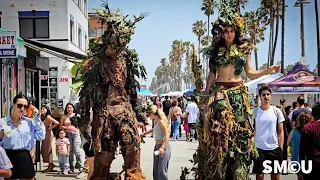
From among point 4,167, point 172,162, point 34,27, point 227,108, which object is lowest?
point 172,162

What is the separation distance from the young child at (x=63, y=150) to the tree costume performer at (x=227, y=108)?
5.10 metres

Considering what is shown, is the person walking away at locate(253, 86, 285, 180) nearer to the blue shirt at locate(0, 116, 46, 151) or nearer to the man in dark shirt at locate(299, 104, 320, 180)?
the man in dark shirt at locate(299, 104, 320, 180)

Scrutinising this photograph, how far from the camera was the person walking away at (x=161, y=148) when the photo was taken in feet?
25.6

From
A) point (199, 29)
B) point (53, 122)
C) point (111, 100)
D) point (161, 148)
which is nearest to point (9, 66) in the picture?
point (53, 122)

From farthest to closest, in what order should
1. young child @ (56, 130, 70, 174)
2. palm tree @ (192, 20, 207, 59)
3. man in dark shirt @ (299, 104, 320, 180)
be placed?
palm tree @ (192, 20, 207, 59) < young child @ (56, 130, 70, 174) < man in dark shirt @ (299, 104, 320, 180)

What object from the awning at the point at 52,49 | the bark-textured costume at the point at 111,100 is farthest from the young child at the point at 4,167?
the awning at the point at 52,49

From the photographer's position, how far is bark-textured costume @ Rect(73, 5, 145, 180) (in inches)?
235

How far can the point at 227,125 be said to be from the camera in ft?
18.8

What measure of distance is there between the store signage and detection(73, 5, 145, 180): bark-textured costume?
516 cm

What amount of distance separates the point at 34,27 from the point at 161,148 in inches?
890

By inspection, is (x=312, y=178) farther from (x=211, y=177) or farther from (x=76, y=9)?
(x=76, y=9)

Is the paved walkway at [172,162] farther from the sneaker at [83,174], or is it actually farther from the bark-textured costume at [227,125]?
the bark-textured costume at [227,125]

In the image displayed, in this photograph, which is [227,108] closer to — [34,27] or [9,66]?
[9,66]

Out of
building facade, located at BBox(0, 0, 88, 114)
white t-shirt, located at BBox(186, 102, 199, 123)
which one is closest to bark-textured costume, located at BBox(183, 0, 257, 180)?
white t-shirt, located at BBox(186, 102, 199, 123)
